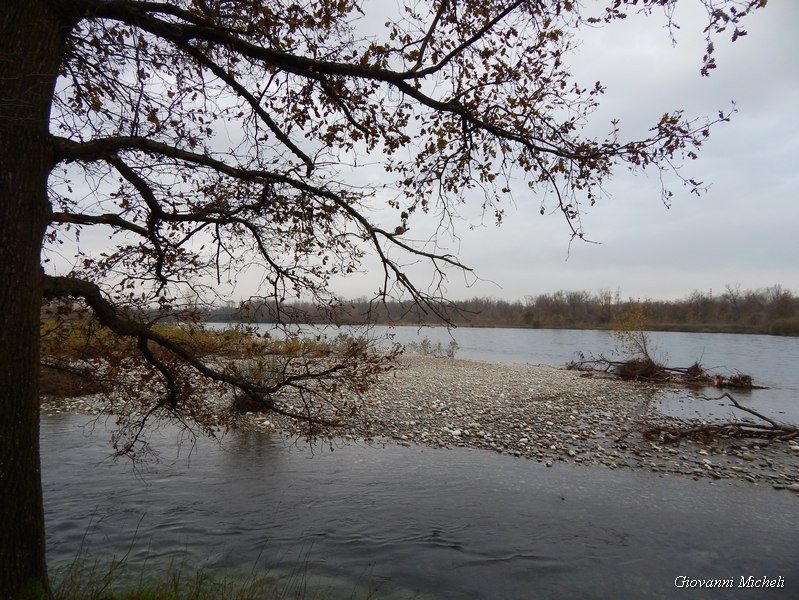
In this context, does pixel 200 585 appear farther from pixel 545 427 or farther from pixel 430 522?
pixel 545 427

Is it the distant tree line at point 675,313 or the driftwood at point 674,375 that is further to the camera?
the distant tree line at point 675,313

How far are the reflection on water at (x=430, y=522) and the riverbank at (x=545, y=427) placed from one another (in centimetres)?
102

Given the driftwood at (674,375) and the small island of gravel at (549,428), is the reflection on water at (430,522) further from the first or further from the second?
the driftwood at (674,375)

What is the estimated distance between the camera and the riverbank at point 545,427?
1123 cm

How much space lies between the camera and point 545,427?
14.2m

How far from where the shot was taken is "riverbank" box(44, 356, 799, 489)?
36.8 feet

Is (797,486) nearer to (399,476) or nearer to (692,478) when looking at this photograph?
(692,478)

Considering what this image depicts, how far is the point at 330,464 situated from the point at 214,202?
23.5ft

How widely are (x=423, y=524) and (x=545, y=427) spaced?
713cm
